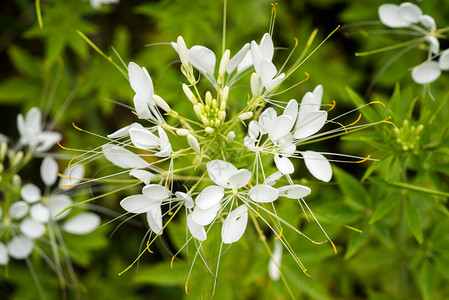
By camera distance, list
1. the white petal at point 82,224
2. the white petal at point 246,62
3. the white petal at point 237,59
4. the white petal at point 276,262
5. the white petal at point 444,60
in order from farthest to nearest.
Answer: the white petal at point 82,224
the white petal at point 276,262
the white petal at point 444,60
the white petal at point 246,62
the white petal at point 237,59

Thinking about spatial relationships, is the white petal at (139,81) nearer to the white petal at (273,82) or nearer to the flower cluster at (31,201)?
the white petal at (273,82)

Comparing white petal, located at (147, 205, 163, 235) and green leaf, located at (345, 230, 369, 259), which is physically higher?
white petal, located at (147, 205, 163, 235)

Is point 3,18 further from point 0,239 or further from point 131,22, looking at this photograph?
point 0,239

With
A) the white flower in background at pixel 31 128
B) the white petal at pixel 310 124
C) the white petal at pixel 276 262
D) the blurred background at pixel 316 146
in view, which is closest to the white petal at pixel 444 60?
the blurred background at pixel 316 146

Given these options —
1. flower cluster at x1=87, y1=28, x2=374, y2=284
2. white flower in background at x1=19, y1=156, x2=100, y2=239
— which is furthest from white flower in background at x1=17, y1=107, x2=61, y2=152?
flower cluster at x1=87, y1=28, x2=374, y2=284

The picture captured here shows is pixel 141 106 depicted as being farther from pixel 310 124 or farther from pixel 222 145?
pixel 310 124

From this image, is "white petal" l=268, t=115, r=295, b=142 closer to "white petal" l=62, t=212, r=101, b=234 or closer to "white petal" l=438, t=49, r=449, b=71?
"white petal" l=438, t=49, r=449, b=71

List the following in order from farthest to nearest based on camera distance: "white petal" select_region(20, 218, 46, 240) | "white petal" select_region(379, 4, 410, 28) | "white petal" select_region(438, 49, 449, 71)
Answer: "white petal" select_region(20, 218, 46, 240)
"white petal" select_region(379, 4, 410, 28)
"white petal" select_region(438, 49, 449, 71)
